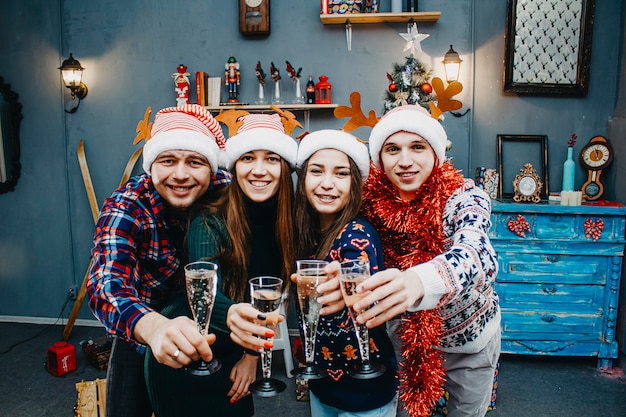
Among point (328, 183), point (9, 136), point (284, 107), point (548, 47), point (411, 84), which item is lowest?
point (328, 183)

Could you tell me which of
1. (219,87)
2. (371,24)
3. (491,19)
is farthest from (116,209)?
(491,19)

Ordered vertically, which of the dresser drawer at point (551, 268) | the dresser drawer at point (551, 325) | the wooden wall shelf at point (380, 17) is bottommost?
the dresser drawer at point (551, 325)

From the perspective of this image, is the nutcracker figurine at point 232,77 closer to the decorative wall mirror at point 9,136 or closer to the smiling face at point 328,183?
the decorative wall mirror at point 9,136

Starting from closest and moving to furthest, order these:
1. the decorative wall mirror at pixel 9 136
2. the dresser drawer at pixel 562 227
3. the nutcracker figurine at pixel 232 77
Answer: the dresser drawer at pixel 562 227
the nutcracker figurine at pixel 232 77
the decorative wall mirror at pixel 9 136

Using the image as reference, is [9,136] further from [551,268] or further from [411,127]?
[551,268]

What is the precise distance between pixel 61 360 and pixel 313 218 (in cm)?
244

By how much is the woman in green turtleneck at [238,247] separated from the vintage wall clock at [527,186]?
7.67ft

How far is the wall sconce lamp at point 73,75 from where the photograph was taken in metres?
3.66

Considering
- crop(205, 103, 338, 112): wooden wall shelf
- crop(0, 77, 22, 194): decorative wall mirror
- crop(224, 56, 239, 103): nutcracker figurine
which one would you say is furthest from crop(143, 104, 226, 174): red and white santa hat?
crop(0, 77, 22, 194): decorative wall mirror

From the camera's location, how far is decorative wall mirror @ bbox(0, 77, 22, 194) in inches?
155

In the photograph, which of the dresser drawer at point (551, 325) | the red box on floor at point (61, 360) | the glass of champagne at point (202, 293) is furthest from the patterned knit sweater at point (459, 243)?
the red box on floor at point (61, 360)

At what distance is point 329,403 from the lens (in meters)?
1.29

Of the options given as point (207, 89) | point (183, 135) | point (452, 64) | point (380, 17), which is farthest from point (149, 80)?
point (183, 135)

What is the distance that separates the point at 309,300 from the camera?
3.22 feet
